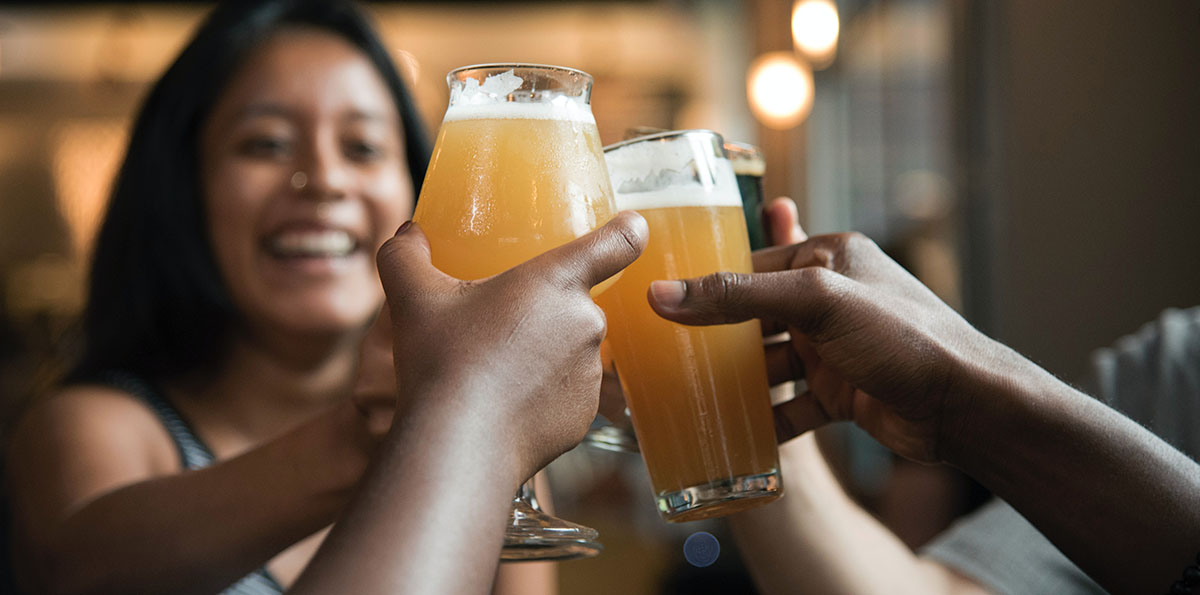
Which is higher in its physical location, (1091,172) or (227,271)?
(227,271)

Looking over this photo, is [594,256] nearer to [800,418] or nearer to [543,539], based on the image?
[543,539]

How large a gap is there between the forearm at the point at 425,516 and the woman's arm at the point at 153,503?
60 centimetres

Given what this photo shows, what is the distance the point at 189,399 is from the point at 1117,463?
176cm

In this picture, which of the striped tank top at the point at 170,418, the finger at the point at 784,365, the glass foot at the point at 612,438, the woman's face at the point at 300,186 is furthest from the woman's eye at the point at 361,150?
the finger at the point at 784,365

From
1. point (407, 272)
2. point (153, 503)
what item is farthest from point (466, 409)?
point (153, 503)

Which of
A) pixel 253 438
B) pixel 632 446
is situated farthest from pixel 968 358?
pixel 253 438

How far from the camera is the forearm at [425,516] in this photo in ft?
2.20

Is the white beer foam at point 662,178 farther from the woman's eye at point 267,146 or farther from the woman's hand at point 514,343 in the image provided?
the woman's eye at point 267,146

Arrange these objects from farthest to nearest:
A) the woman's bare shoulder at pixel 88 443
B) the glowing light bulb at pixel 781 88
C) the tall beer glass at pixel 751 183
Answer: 1. the glowing light bulb at pixel 781 88
2. the woman's bare shoulder at pixel 88 443
3. the tall beer glass at pixel 751 183

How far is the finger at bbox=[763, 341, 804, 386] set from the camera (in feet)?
4.30

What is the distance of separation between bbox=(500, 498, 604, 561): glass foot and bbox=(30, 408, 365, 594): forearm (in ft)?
1.23

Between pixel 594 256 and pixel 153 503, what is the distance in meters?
1.00

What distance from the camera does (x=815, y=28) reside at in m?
5.20

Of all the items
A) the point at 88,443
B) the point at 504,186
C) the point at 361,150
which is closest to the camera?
the point at 504,186
